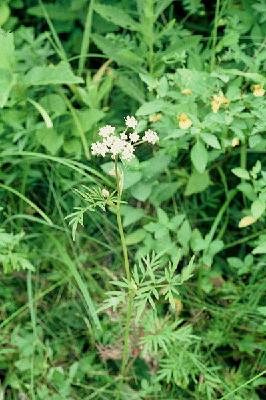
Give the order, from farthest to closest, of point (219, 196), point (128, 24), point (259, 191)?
point (219, 196) → point (128, 24) → point (259, 191)

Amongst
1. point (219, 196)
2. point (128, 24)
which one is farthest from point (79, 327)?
point (128, 24)

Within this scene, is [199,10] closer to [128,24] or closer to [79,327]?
[128,24]

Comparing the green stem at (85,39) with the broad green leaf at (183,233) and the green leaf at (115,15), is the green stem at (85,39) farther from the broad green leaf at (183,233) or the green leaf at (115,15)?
the broad green leaf at (183,233)

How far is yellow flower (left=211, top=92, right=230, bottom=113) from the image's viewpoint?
1897 millimetres

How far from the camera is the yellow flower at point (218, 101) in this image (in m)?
1.90

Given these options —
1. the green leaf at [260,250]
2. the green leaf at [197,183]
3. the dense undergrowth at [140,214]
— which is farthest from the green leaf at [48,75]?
the green leaf at [260,250]

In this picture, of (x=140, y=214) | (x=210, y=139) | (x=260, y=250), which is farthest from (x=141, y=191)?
(x=260, y=250)

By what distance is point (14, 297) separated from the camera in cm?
213

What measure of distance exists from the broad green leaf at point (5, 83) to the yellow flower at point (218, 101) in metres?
0.58

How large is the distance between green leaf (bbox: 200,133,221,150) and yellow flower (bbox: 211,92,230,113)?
79 millimetres

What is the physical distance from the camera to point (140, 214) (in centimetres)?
204

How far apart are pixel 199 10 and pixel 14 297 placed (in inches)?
44.9

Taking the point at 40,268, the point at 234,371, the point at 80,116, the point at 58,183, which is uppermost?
the point at 80,116

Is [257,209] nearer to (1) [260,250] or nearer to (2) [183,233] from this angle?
(1) [260,250]
